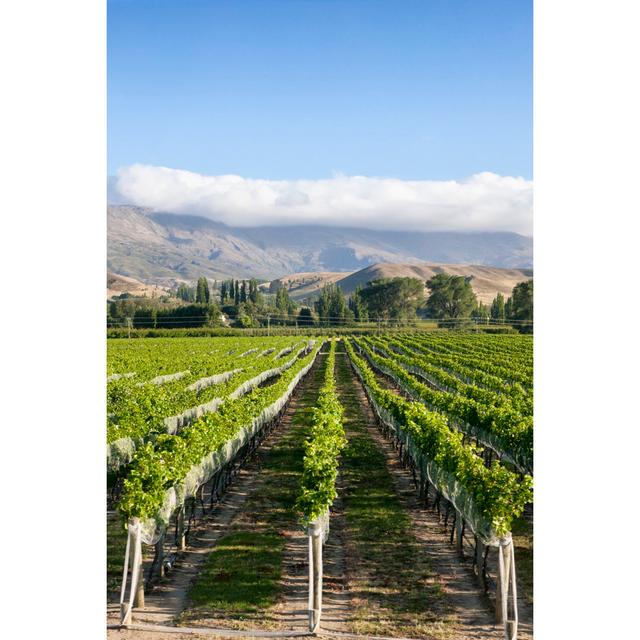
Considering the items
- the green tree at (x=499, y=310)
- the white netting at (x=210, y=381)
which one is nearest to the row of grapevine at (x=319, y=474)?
the white netting at (x=210, y=381)

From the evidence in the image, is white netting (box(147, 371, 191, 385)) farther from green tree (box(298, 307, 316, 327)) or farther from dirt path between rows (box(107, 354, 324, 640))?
green tree (box(298, 307, 316, 327))

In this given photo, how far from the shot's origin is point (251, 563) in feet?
35.1

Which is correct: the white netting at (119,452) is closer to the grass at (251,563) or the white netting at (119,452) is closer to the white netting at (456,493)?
the grass at (251,563)

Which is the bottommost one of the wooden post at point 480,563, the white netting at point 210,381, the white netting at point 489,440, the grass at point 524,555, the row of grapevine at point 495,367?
the grass at point 524,555

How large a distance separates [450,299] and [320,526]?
10806cm

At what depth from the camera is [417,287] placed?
119 metres

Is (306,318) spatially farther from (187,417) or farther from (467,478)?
(467,478)

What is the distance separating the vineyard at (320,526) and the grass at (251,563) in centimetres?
3

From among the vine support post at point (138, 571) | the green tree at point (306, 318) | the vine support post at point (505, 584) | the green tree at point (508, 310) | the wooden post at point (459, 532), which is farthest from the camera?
the green tree at point (306, 318)

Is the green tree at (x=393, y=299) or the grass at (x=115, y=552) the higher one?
the green tree at (x=393, y=299)

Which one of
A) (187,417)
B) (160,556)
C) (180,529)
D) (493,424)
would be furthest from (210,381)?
(160,556)

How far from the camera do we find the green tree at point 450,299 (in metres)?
114
